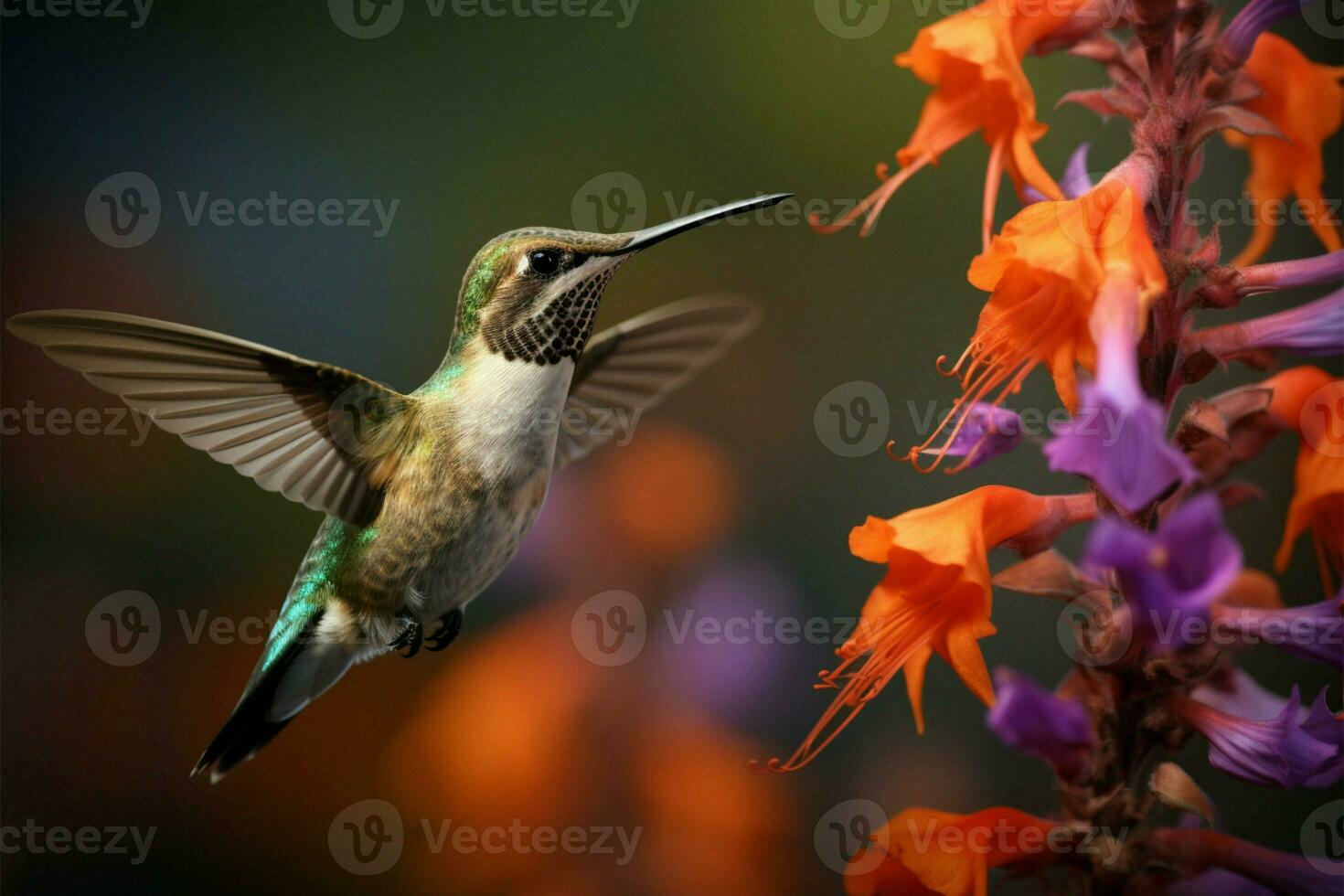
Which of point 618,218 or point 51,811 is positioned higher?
point 618,218

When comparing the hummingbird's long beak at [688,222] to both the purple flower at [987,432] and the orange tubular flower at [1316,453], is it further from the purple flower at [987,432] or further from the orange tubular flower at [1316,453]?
the orange tubular flower at [1316,453]

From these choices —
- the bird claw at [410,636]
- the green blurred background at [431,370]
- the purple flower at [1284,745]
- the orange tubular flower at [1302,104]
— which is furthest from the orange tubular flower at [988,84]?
the green blurred background at [431,370]

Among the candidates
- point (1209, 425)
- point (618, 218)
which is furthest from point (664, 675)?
point (1209, 425)

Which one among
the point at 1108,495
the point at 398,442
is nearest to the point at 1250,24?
the point at 1108,495

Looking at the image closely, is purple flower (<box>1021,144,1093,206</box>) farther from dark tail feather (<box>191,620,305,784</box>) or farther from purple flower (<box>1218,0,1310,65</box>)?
dark tail feather (<box>191,620,305,784</box>)

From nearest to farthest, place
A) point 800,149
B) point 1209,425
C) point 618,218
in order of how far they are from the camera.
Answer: point 1209,425 < point 618,218 < point 800,149

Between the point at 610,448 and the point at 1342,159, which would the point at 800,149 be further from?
the point at 1342,159
